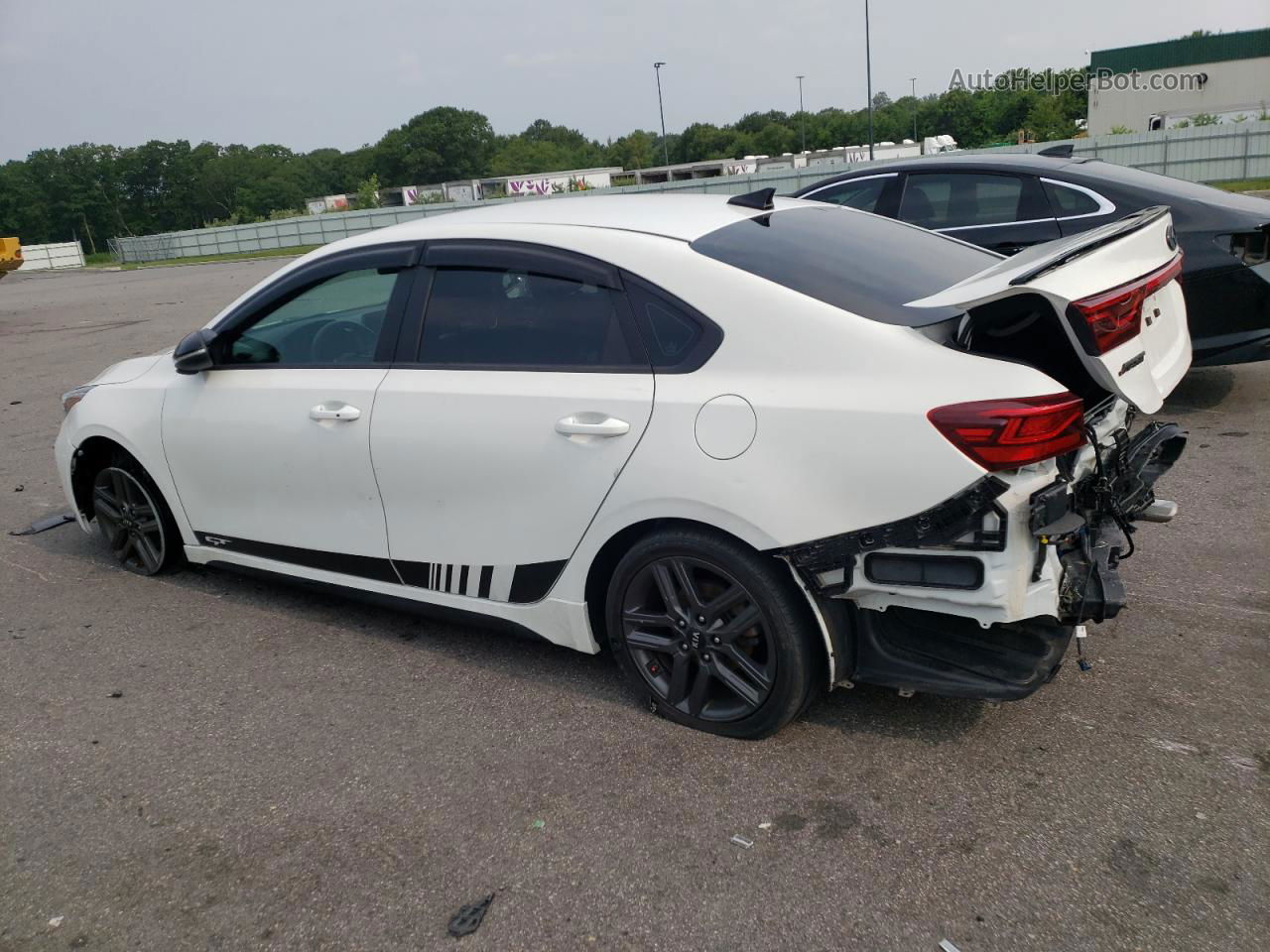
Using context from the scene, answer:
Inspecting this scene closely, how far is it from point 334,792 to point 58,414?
25.6 feet

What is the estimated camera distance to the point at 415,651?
161 inches

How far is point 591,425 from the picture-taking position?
127 inches

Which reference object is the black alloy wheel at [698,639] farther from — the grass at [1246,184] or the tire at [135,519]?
the grass at [1246,184]

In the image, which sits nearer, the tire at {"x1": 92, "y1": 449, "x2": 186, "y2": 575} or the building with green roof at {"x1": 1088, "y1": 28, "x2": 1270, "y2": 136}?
the tire at {"x1": 92, "y1": 449, "x2": 186, "y2": 575}

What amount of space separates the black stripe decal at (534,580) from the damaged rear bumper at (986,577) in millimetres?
902

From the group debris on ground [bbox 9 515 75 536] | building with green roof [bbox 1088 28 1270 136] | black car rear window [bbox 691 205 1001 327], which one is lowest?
debris on ground [bbox 9 515 75 536]

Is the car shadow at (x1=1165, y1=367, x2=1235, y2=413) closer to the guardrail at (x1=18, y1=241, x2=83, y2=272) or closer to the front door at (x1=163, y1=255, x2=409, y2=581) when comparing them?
the front door at (x1=163, y1=255, x2=409, y2=581)

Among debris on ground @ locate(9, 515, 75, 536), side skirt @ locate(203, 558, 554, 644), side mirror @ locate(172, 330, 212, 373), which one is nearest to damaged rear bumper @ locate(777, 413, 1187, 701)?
side skirt @ locate(203, 558, 554, 644)

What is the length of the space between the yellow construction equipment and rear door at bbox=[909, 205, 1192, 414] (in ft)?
82.7

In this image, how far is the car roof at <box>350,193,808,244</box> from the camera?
11.5ft

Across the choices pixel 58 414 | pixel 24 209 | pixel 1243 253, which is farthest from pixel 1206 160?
pixel 24 209

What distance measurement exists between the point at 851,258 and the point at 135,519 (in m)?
3.65

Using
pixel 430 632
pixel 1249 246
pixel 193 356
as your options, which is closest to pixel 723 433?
pixel 430 632

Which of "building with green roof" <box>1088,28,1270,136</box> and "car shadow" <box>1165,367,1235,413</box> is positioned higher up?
"building with green roof" <box>1088,28,1270,136</box>
